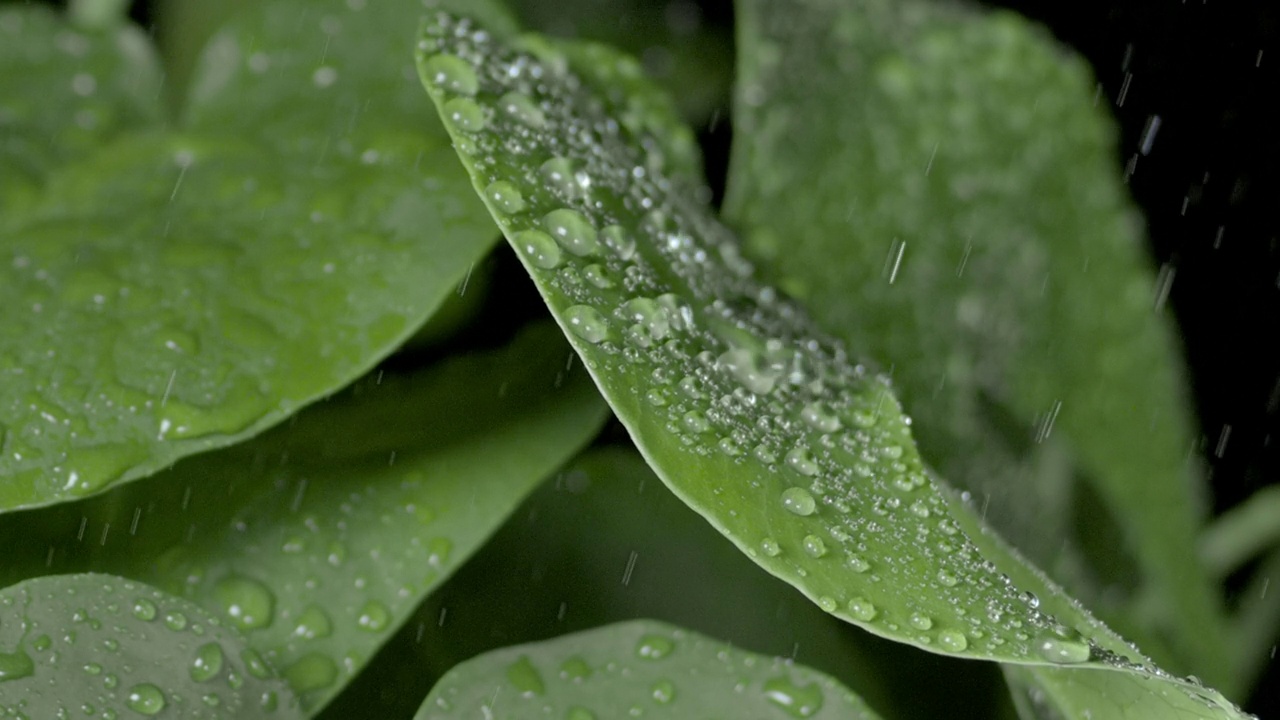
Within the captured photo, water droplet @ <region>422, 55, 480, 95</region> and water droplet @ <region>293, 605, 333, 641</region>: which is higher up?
water droplet @ <region>422, 55, 480, 95</region>

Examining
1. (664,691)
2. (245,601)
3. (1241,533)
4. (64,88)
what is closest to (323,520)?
(245,601)

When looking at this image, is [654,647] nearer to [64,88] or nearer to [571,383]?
[571,383]

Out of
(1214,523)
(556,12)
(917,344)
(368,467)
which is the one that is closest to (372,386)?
(368,467)

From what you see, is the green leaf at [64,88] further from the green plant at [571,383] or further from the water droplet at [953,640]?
the water droplet at [953,640]

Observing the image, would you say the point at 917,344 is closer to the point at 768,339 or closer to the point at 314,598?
the point at 768,339

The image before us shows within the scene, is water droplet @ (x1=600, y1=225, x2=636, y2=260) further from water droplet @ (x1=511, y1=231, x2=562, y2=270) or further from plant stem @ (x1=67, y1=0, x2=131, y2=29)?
plant stem @ (x1=67, y1=0, x2=131, y2=29)

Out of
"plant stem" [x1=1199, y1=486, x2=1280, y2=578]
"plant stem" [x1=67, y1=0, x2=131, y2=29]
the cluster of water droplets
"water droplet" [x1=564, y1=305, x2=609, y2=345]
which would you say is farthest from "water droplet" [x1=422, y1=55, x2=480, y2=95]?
"plant stem" [x1=1199, y1=486, x2=1280, y2=578]
